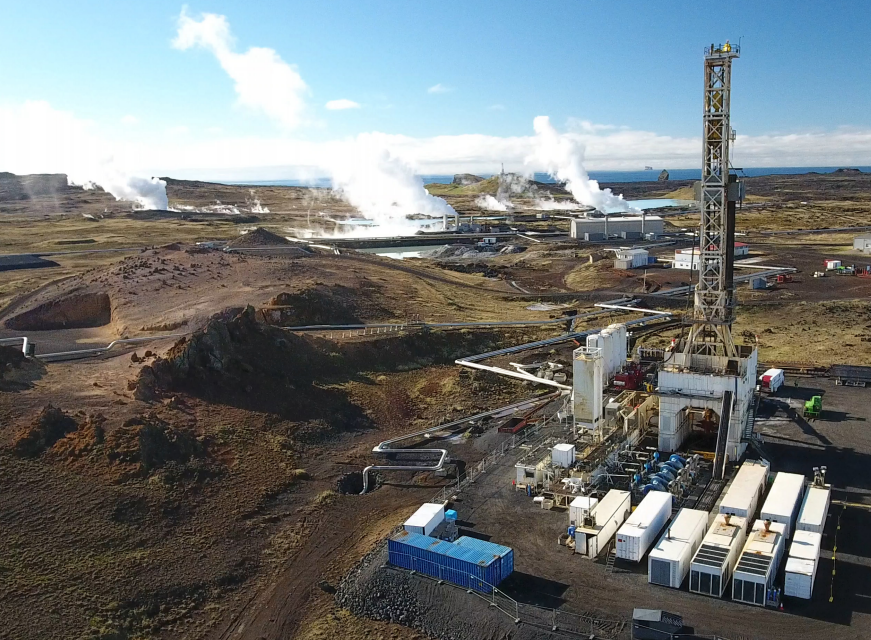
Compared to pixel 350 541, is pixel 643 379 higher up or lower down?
higher up

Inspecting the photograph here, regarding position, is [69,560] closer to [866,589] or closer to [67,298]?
[866,589]

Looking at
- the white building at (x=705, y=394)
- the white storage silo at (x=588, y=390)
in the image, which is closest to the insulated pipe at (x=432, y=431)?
the white storage silo at (x=588, y=390)

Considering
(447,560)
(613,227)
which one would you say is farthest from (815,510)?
(613,227)

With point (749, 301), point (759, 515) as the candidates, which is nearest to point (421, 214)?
point (749, 301)

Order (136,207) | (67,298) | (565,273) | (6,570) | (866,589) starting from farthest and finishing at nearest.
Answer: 1. (136,207)
2. (565,273)
3. (67,298)
4. (6,570)
5. (866,589)

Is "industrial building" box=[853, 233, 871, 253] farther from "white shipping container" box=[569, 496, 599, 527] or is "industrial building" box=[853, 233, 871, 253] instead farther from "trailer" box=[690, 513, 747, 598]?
"white shipping container" box=[569, 496, 599, 527]

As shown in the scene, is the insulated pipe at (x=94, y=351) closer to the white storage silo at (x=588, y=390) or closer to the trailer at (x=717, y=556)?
the white storage silo at (x=588, y=390)
